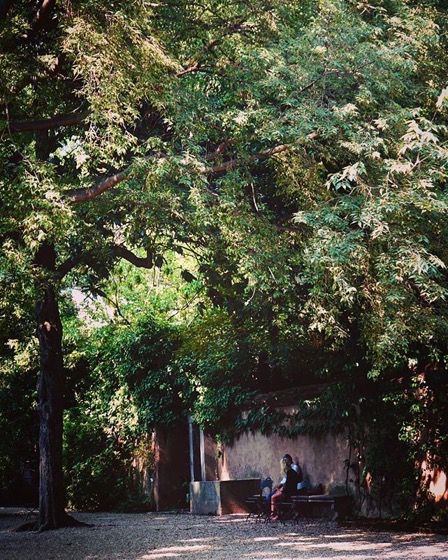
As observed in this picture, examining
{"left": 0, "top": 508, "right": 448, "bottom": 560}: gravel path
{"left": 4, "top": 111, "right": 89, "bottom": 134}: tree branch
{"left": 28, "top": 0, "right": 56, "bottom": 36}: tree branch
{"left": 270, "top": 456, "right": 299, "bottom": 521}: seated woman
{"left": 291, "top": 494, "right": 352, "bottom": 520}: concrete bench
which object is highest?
{"left": 28, "top": 0, "right": 56, "bottom": 36}: tree branch

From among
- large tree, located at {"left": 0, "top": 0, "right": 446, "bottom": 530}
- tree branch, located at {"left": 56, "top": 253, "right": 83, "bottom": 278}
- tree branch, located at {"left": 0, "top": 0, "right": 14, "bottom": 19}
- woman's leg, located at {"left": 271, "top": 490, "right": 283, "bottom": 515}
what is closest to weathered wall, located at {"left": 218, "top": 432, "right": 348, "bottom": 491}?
woman's leg, located at {"left": 271, "top": 490, "right": 283, "bottom": 515}

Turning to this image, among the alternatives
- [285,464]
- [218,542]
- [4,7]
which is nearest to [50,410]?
[218,542]

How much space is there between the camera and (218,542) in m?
11.8

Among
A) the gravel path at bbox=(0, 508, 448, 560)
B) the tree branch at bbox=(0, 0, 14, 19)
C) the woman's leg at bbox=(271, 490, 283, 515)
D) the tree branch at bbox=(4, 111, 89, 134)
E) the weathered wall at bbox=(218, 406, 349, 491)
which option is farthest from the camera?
the weathered wall at bbox=(218, 406, 349, 491)

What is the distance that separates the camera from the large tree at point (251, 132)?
9.77m

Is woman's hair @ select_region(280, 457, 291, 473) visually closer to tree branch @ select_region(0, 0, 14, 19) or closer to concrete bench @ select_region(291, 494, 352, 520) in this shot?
concrete bench @ select_region(291, 494, 352, 520)

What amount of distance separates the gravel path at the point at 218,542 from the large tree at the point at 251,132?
8.63ft

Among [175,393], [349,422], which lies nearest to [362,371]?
[349,422]

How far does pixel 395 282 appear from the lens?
1032 cm

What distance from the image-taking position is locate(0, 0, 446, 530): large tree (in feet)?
32.0

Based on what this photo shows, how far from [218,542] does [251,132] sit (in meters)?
6.14

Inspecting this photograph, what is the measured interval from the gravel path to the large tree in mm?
2630

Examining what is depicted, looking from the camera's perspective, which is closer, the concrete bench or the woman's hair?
the concrete bench

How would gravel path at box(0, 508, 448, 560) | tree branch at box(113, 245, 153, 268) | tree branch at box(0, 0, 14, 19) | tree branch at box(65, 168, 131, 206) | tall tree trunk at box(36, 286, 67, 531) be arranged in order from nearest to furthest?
tree branch at box(0, 0, 14, 19) < gravel path at box(0, 508, 448, 560) < tree branch at box(65, 168, 131, 206) < tall tree trunk at box(36, 286, 67, 531) < tree branch at box(113, 245, 153, 268)
